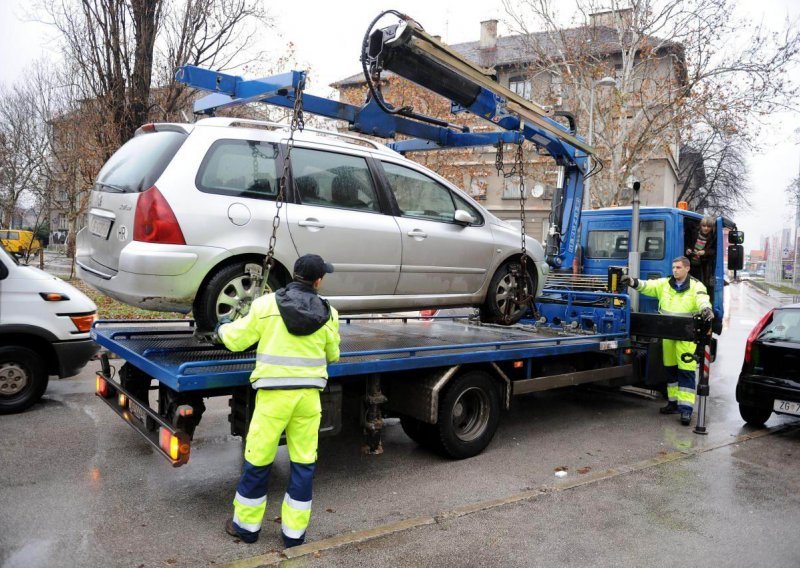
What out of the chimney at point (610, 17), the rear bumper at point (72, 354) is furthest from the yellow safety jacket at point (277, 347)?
the chimney at point (610, 17)

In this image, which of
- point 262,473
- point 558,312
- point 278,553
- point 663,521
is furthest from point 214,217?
point 558,312

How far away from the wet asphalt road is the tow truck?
476 millimetres

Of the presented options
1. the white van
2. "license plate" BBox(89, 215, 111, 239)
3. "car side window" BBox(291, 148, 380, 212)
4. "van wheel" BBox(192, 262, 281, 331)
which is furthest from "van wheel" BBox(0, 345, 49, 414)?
"car side window" BBox(291, 148, 380, 212)

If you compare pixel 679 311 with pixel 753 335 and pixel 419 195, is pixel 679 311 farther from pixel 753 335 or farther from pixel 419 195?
pixel 419 195

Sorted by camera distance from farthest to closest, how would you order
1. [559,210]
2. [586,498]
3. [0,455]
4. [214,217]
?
[559,210]
[0,455]
[586,498]
[214,217]

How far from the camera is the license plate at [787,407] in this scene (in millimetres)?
6312

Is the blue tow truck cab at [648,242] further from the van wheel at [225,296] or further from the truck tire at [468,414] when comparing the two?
the van wheel at [225,296]

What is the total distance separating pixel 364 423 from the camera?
482cm

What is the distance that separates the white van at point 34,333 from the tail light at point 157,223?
109 inches

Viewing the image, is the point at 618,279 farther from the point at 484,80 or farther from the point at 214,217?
the point at 214,217

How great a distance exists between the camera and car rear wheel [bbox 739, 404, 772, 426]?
6918mm

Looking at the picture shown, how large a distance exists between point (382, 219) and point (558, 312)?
3.41 meters

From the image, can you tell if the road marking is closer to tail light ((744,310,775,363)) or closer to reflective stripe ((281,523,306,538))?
reflective stripe ((281,523,306,538))

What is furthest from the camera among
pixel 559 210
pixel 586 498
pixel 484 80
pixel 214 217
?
pixel 559 210
